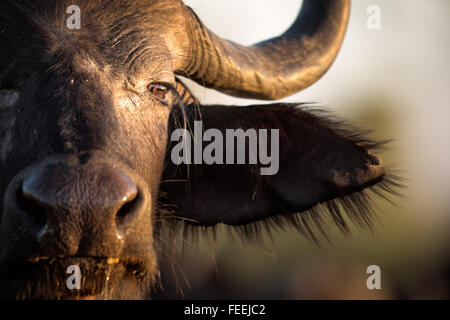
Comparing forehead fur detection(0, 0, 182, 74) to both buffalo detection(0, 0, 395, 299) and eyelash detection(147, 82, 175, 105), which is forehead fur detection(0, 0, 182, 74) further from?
eyelash detection(147, 82, 175, 105)

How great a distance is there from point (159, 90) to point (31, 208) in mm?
1103

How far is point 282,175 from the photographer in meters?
3.15

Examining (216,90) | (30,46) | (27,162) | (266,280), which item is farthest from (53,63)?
(266,280)

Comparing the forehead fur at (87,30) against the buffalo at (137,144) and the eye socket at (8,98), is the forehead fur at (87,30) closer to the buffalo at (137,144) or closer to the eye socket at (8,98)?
the buffalo at (137,144)

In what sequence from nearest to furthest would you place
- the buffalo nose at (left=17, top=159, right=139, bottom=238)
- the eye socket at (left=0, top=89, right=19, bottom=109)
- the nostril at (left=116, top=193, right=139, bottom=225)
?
the buffalo nose at (left=17, top=159, right=139, bottom=238)
the nostril at (left=116, top=193, right=139, bottom=225)
the eye socket at (left=0, top=89, right=19, bottom=109)

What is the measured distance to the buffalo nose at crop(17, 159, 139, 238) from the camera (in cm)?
196

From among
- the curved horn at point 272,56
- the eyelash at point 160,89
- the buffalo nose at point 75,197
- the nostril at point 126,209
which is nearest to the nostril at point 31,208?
the buffalo nose at point 75,197

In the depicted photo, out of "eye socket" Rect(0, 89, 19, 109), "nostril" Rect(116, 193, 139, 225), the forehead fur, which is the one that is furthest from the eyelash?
"nostril" Rect(116, 193, 139, 225)

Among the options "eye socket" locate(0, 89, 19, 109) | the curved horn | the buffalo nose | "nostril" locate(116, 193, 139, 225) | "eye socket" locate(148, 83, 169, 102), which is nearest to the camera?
the buffalo nose

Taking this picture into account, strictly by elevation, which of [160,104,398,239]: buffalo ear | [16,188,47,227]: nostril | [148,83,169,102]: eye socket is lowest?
[16,188,47,227]: nostril

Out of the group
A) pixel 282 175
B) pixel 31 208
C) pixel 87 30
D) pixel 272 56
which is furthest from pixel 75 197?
pixel 272 56

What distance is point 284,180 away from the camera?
10.3 feet

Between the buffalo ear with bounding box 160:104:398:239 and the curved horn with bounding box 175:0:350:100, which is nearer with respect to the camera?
the buffalo ear with bounding box 160:104:398:239

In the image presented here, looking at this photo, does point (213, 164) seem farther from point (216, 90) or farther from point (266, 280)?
point (266, 280)
